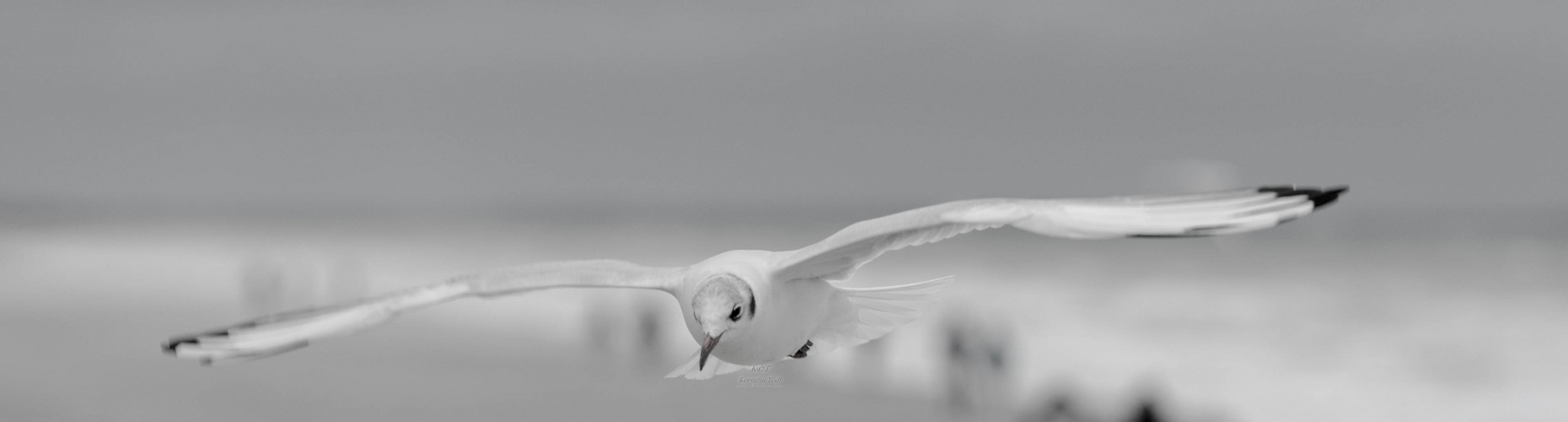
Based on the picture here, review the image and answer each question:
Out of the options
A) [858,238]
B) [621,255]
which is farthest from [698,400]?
[621,255]

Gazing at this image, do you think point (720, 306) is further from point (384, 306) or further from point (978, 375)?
point (978, 375)

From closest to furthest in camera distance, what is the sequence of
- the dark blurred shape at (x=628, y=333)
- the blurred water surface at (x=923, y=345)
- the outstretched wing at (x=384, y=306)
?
the outstretched wing at (x=384, y=306), the blurred water surface at (x=923, y=345), the dark blurred shape at (x=628, y=333)

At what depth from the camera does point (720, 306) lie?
3686mm

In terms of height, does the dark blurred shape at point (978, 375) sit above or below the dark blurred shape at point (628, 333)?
below

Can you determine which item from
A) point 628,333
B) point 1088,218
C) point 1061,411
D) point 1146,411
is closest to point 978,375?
point 1061,411

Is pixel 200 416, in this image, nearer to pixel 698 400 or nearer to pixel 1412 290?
pixel 698 400

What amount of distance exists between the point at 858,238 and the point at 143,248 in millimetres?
46795

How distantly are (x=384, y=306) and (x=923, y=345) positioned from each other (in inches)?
491

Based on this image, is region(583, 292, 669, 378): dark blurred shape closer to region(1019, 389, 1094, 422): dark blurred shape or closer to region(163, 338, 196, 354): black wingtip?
region(1019, 389, 1094, 422): dark blurred shape

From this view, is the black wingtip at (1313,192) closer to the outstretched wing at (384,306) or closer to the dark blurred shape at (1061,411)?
the outstretched wing at (384,306)

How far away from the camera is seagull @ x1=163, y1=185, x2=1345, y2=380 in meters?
3.61

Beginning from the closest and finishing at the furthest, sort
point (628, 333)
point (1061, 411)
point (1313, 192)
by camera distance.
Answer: point (1313, 192) → point (1061, 411) → point (628, 333)

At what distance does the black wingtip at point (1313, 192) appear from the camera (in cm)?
342

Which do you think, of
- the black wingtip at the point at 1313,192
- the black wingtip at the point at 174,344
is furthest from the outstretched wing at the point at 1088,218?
the black wingtip at the point at 174,344
